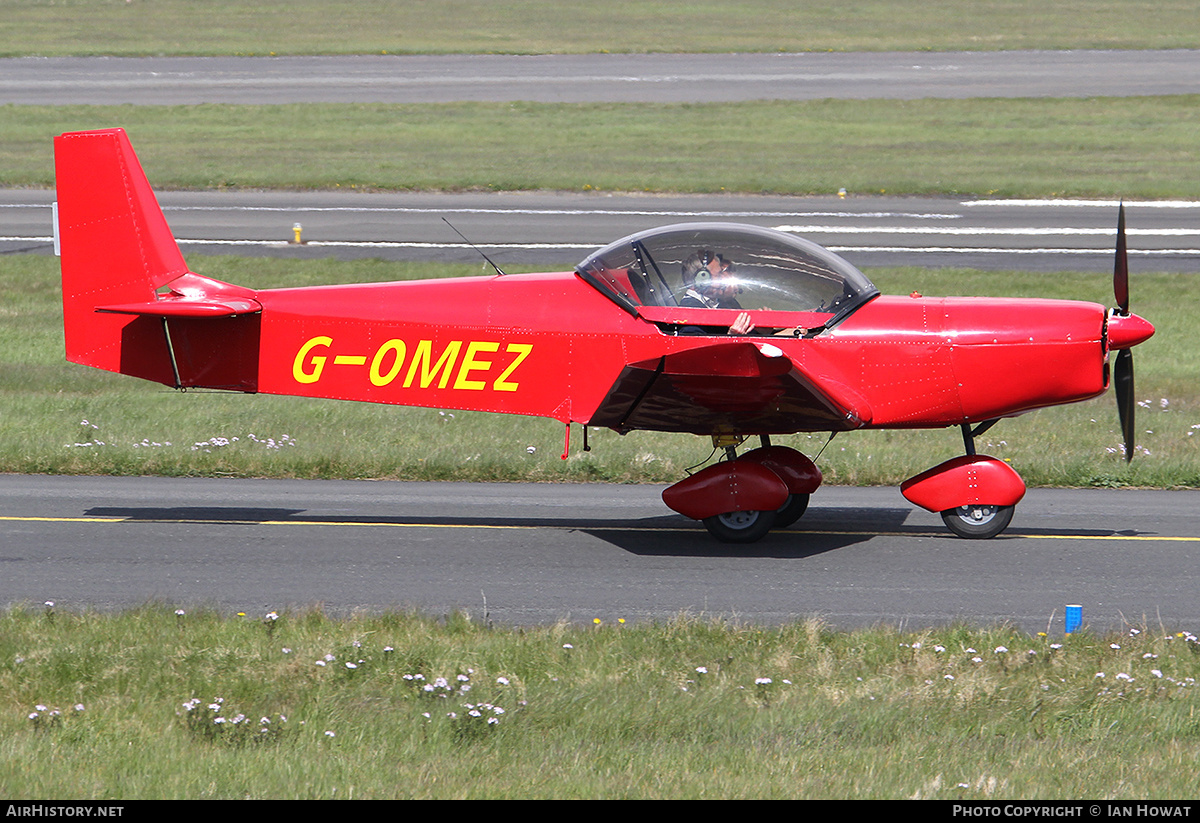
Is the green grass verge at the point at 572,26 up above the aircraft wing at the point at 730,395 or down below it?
above

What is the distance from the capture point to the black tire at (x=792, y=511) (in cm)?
987

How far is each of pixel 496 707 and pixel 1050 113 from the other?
34052 millimetres

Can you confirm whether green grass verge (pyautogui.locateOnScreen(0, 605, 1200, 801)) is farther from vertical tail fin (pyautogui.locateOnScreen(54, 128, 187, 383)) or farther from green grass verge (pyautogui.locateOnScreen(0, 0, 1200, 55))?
green grass verge (pyautogui.locateOnScreen(0, 0, 1200, 55))

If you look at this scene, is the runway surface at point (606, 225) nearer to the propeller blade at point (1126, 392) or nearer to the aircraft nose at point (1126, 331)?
the propeller blade at point (1126, 392)

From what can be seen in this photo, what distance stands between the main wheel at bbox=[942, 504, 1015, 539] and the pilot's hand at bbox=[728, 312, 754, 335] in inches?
83.0

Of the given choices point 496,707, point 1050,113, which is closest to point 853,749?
point 496,707

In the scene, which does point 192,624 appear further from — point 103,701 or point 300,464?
point 300,464

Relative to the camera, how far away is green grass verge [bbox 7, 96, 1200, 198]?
28.9 m

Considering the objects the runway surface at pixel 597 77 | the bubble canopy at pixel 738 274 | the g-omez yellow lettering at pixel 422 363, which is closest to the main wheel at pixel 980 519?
the bubble canopy at pixel 738 274

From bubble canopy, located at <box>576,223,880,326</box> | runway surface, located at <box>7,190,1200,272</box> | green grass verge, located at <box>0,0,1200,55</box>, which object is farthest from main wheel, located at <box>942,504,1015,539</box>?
green grass verge, located at <box>0,0,1200,55</box>

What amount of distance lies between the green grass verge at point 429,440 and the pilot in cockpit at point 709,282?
9.71 feet

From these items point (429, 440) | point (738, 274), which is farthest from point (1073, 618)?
point (429, 440)

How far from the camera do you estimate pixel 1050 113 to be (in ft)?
118

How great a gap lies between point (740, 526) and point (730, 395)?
109 centimetres
